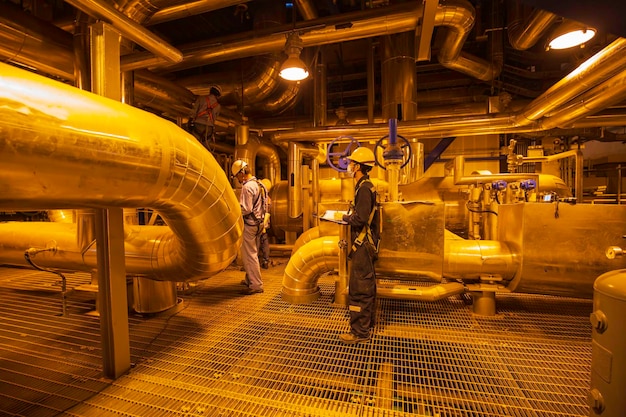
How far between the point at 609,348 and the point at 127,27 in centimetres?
281

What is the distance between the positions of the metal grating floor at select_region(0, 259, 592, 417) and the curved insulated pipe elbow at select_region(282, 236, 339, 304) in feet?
0.46

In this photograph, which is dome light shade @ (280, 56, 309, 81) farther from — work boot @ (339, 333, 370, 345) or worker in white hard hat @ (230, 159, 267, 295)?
work boot @ (339, 333, 370, 345)

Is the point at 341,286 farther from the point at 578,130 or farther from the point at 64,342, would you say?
the point at 578,130

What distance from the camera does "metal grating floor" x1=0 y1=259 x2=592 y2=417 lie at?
1.53 meters

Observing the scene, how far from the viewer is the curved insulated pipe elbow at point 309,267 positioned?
2.80 metres

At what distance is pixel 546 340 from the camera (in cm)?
219

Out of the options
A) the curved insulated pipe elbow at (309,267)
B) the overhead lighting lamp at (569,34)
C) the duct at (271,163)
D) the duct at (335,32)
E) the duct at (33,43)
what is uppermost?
the duct at (335,32)

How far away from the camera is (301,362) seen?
192 cm

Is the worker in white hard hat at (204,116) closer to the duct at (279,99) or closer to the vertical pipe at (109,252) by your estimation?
the vertical pipe at (109,252)

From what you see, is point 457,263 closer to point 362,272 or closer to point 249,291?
point 362,272

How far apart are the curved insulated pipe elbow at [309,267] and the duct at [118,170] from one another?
0.88 metres

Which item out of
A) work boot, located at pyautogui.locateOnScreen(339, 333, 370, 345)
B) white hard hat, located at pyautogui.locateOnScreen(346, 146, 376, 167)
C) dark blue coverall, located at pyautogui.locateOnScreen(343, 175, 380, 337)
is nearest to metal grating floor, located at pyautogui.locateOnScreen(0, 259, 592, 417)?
work boot, located at pyautogui.locateOnScreen(339, 333, 370, 345)

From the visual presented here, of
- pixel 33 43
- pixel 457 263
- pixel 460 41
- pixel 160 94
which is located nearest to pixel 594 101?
pixel 460 41

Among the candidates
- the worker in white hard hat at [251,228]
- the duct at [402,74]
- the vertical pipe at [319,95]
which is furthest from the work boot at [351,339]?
the vertical pipe at [319,95]
